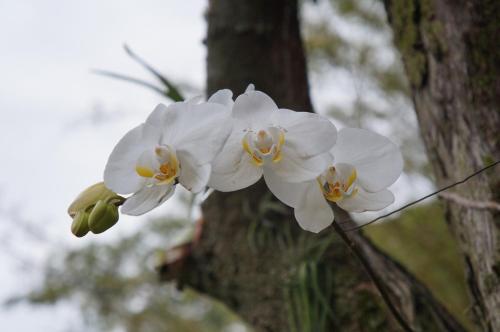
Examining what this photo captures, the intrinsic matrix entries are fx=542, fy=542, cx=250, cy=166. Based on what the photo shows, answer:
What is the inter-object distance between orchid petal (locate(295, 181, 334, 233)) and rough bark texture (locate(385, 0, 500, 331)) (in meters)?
0.25

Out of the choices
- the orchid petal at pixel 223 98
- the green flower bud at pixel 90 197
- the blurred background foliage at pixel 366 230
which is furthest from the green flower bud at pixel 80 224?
the blurred background foliage at pixel 366 230

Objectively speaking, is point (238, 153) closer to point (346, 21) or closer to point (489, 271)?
point (489, 271)

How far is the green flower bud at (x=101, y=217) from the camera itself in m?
0.33

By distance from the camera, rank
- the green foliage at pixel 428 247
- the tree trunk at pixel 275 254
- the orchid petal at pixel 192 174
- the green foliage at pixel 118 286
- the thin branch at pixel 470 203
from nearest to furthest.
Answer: the orchid petal at pixel 192 174 → the thin branch at pixel 470 203 → the tree trunk at pixel 275 254 → the green foliage at pixel 428 247 → the green foliage at pixel 118 286

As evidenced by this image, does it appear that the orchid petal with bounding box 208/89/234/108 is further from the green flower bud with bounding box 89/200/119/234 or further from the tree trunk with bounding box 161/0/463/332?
the tree trunk with bounding box 161/0/463/332

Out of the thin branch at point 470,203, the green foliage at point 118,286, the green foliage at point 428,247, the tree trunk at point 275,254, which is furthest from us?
the green foliage at point 118,286

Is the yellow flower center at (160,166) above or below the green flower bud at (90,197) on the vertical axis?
above

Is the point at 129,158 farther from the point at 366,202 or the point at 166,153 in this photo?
the point at 366,202

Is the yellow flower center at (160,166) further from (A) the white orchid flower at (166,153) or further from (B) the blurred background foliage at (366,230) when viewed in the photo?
(B) the blurred background foliage at (366,230)

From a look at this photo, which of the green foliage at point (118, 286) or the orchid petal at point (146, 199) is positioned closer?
the orchid petal at point (146, 199)

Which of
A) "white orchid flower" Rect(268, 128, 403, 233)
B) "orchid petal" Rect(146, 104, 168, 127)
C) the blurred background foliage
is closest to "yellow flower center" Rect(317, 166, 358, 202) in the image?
"white orchid flower" Rect(268, 128, 403, 233)

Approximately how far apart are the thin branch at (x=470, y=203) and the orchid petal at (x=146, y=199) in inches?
12.4

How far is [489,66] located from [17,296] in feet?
5.28

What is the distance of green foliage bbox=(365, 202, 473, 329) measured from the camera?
1584mm
